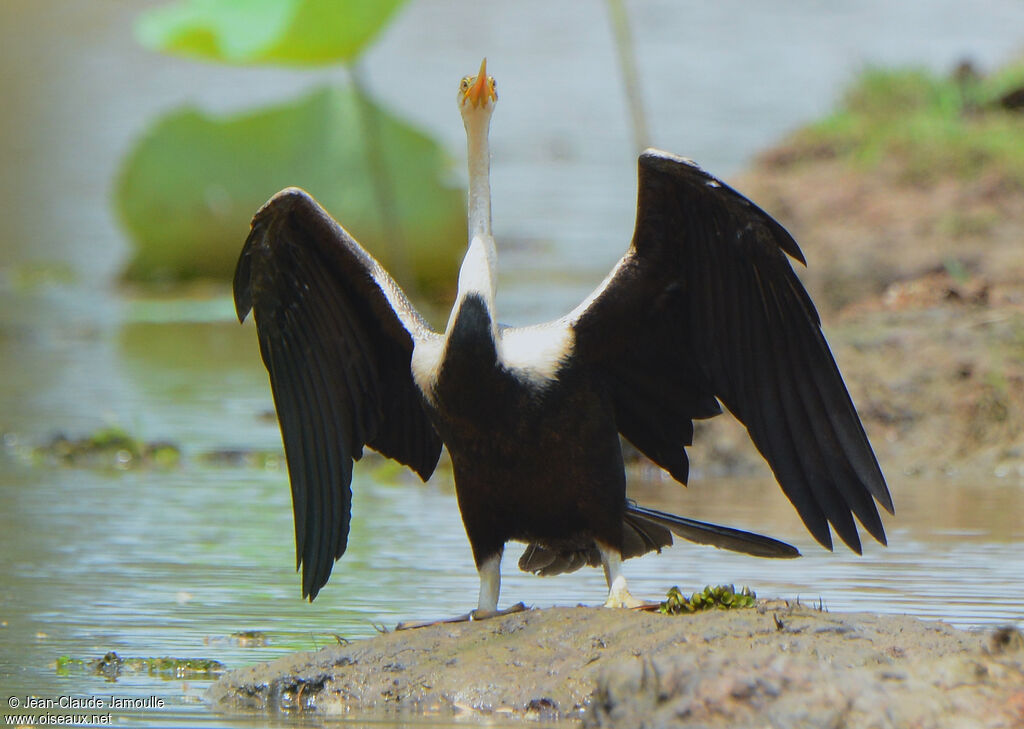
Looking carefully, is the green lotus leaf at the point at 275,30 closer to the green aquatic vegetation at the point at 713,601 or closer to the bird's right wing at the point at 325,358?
the bird's right wing at the point at 325,358

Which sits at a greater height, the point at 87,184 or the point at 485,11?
the point at 485,11

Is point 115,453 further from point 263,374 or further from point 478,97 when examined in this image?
point 478,97

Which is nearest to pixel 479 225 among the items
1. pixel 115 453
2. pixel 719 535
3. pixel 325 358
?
pixel 325 358

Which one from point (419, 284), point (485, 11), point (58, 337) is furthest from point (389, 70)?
point (58, 337)

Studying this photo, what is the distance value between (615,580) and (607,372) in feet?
2.25

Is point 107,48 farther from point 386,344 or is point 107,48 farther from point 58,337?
point 386,344

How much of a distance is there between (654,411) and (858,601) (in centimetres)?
98

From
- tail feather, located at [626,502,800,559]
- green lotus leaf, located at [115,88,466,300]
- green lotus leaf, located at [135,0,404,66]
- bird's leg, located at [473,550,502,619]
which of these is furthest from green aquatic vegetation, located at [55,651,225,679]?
green lotus leaf, located at [115,88,466,300]

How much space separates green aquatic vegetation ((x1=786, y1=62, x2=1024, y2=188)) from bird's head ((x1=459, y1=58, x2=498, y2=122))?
6461mm

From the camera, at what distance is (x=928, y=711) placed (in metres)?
4.43

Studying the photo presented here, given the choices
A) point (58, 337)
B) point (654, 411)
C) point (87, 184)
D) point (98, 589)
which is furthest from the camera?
point (87, 184)

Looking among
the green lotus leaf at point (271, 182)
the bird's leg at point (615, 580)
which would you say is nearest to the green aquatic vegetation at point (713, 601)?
the bird's leg at point (615, 580)

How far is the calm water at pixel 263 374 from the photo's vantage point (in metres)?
6.62

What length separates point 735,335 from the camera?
6020mm
